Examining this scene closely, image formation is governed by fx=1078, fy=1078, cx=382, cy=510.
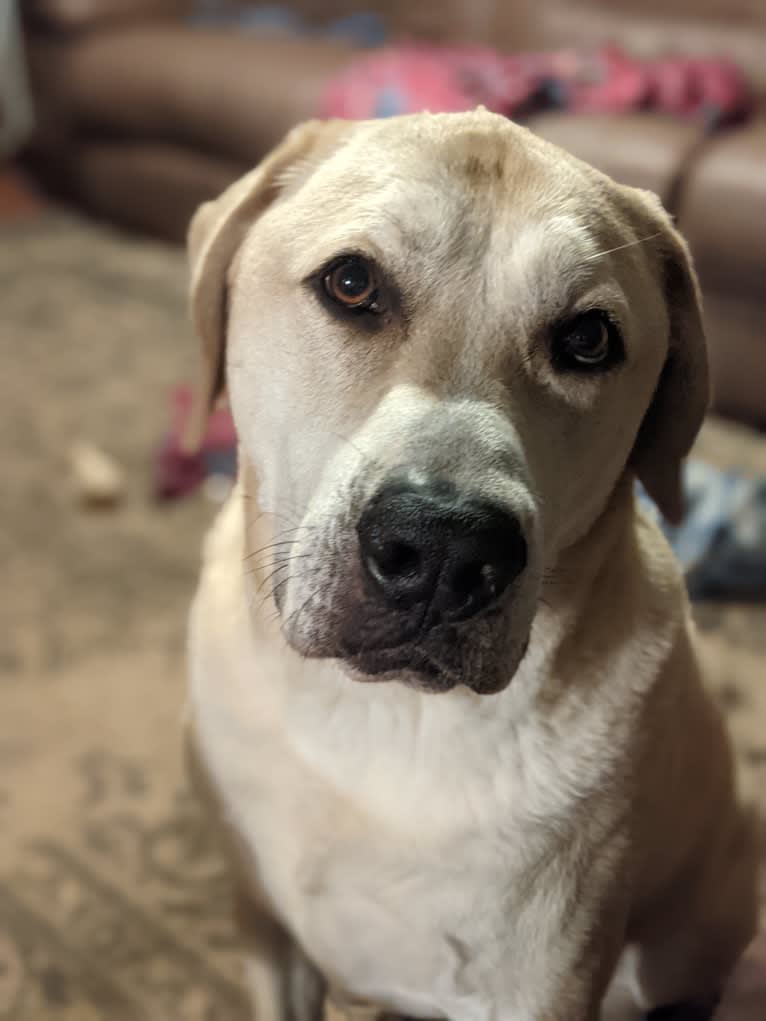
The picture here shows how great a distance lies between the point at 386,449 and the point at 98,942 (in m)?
1.08

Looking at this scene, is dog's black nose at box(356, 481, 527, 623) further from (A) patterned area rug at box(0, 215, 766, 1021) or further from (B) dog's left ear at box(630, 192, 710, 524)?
(A) patterned area rug at box(0, 215, 766, 1021)

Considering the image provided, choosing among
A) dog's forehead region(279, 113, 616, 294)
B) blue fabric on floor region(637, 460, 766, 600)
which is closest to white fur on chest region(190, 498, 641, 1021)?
dog's forehead region(279, 113, 616, 294)

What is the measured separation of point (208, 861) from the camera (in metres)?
1.78

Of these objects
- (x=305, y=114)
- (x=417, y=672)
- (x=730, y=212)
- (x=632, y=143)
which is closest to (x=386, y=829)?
(x=417, y=672)

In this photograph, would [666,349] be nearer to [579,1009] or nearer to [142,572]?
[579,1009]

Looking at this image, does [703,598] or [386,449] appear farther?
[703,598]

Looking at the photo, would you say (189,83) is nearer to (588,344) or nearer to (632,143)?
(632,143)

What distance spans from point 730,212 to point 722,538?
926 mm

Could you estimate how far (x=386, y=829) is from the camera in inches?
44.7

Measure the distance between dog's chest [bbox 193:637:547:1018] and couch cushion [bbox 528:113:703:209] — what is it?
80.0 inches

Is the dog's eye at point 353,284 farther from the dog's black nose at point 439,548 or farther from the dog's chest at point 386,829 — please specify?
the dog's chest at point 386,829

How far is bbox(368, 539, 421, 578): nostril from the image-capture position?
0.90m

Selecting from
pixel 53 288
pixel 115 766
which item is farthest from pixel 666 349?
pixel 53 288

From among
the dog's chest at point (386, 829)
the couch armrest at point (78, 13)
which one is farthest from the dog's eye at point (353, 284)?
the couch armrest at point (78, 13)
